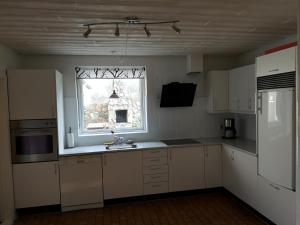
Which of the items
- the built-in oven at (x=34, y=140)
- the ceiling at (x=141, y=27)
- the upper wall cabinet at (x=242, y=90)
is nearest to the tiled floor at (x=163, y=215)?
the built-in oven at (x=34, y=140)

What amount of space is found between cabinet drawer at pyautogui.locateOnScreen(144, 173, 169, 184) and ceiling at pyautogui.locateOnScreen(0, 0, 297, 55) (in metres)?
1.90

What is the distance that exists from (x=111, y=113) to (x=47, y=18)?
2.17 m

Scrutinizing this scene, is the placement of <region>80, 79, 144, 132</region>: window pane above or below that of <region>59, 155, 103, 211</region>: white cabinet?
above

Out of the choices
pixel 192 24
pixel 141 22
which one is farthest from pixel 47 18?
pixel 192 24

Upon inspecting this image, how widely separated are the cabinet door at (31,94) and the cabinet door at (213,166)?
2376 mm

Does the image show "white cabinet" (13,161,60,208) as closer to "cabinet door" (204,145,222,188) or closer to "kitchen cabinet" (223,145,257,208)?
"cabinet door" (204,145,222,188)

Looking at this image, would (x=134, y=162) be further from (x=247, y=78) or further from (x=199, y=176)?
(x=247, y=78)

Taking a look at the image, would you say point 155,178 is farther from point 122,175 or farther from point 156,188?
point 122,175

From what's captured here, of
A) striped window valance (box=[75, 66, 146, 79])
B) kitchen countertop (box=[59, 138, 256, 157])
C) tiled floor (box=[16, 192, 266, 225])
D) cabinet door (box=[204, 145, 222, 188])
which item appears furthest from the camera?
striped window valance (box=[75, 66, 146, 79])

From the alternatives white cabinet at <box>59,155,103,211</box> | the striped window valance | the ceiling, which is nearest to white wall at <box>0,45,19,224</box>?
the ceiling

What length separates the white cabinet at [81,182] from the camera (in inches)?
132

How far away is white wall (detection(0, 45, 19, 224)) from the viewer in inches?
119

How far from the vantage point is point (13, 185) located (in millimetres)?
3184

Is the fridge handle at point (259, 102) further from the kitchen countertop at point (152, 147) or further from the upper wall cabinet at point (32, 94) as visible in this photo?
the upper wall cabinet at point (32, 94)
